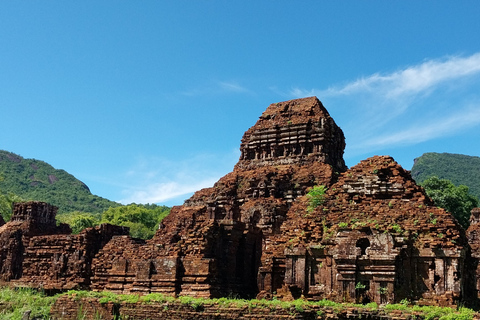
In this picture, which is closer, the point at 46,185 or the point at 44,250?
the point at 44,250

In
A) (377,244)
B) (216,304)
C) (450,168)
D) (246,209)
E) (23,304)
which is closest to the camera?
(377,244)

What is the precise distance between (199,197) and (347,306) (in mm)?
15733

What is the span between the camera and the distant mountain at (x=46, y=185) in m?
105

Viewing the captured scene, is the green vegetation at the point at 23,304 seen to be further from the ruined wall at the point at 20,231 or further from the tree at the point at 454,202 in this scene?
the tree at the point at 454,202

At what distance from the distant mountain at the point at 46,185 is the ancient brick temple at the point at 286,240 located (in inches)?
2997

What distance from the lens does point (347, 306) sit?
15.5 meters

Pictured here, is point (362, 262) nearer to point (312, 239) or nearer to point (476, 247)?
point (312, 239)

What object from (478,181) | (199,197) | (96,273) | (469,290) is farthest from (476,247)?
(478,181)

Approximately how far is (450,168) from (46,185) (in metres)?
90.1

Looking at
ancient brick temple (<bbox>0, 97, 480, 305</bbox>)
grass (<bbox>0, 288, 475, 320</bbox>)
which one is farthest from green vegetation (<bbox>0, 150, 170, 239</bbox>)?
grass (<bbox>0, 288, 475, 320</bbox>)

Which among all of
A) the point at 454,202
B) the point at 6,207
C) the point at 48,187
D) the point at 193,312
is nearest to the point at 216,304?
the point at 193,312

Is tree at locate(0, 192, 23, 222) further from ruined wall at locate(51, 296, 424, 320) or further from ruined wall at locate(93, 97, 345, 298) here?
ruined wall at locate(51, 296, 424, 320)

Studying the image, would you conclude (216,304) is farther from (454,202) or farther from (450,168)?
(450,168)

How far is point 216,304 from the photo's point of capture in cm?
1691
